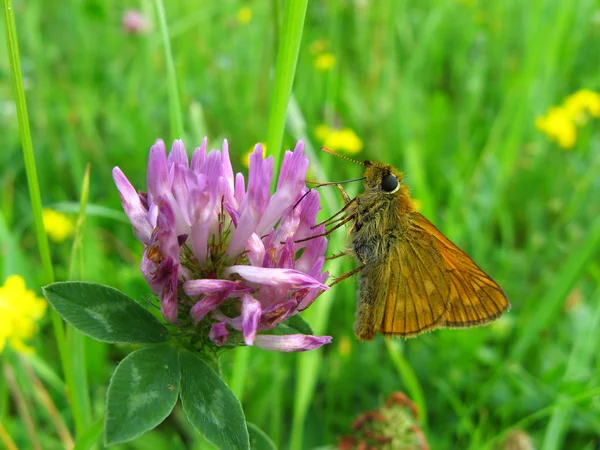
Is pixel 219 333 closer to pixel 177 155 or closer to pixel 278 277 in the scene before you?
pixel 278 277

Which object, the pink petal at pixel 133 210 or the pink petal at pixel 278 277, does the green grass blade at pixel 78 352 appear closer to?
the pink petal at pixel 133 210

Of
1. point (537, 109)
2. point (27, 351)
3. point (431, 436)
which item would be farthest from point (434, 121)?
point (27, 351)

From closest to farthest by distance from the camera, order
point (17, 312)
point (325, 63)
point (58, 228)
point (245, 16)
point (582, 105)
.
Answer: point (17, 312) < point (58, 228) < point (325, 63) < point (582, 105) < point (245, 16)

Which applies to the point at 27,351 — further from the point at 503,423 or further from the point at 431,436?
the point at 503,423

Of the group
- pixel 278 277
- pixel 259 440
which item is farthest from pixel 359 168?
pixel 278 277

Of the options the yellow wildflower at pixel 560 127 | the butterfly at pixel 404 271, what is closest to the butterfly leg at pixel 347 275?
the butterfly at pixel 404 271
